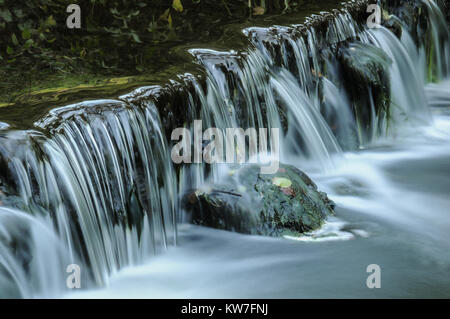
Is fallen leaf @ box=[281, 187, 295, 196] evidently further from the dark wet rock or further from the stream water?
the dark wet rock

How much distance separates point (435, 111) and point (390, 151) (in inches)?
76.7

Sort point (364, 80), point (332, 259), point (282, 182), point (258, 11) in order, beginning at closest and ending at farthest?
point (332, 259), point (282, 182), point (364, 80), point (258, 11)

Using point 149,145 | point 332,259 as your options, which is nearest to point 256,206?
point 332,259

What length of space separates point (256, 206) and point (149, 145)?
2.83 ft

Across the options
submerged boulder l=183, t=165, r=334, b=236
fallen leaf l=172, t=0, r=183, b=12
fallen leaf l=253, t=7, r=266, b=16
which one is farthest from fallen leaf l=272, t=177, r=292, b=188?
fallen leaf l=172, t=0, r=183, b=12

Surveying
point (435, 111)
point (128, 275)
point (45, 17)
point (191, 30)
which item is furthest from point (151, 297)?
point (435, 111)

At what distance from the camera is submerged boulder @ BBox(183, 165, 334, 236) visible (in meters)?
4.39

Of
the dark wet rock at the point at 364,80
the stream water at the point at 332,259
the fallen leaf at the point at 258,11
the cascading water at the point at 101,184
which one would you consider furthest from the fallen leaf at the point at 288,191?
the fallen leaf at the point at 258,11

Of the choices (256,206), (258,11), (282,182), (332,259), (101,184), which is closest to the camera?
(101,184)

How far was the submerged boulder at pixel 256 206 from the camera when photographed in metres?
4.39

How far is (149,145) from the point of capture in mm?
4195

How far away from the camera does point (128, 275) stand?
3.88 meters

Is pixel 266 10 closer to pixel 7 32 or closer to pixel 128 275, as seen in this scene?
pixel 7 32

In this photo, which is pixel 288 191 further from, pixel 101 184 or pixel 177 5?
pixel 177 5
